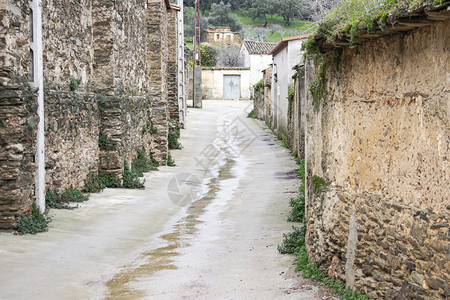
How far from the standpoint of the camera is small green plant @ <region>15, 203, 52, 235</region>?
23.2 ft

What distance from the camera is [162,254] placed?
712cm

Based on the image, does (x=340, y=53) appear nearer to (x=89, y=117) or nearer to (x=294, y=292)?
(x=294, y=292)

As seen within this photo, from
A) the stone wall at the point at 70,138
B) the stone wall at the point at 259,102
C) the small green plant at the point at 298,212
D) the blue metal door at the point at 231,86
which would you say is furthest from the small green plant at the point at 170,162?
the blue metal door at the point at 231,86

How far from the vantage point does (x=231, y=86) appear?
4722 cm

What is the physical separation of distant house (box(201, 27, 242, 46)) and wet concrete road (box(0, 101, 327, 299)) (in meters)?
51.8

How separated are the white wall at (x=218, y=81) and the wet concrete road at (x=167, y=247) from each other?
32920mm

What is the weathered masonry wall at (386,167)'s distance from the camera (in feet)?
12.5

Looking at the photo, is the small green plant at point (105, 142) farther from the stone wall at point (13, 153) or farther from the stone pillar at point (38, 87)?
the stone wall at point (13, 153)

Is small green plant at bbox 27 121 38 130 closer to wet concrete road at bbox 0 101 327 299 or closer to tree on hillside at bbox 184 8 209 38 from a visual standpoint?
wet concrete road at bbox 0 101 327 299

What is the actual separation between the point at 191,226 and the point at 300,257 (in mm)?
3092

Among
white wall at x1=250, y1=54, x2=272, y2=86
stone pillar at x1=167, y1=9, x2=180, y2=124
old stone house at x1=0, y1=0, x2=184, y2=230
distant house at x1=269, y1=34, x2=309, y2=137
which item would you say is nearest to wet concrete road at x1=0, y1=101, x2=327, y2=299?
old stone house at x1=0, y1=0, x2=184, y2=230

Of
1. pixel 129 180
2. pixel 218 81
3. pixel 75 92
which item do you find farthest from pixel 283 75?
pixel 218 81

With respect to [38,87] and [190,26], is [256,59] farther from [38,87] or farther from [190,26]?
[38,87]

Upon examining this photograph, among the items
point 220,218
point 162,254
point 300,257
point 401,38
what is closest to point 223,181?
point 220,218
